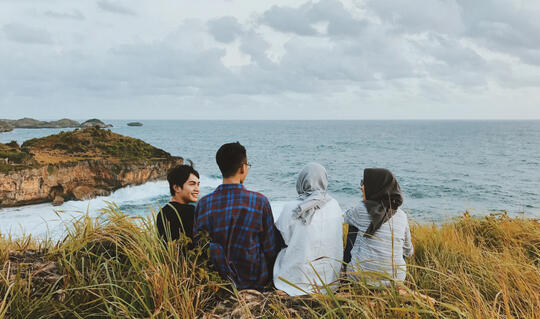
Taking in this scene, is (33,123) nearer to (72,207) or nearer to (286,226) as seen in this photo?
(72,207)

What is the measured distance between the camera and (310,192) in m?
2.89

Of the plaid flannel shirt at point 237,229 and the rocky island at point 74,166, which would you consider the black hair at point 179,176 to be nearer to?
the plaid flannel shirt at point 237,229

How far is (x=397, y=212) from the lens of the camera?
120 inches

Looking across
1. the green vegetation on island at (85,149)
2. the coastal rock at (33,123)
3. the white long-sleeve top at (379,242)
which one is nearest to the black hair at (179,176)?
the white long-sleeve top at (379,242)

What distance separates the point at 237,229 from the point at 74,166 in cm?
2393

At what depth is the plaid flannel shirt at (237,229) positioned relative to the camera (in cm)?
281

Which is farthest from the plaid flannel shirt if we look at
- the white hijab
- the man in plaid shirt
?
the white hijab

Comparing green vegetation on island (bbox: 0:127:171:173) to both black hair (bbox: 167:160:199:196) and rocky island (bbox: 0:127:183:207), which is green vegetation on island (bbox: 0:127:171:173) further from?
black hair (bbox: 167:160:199:196)

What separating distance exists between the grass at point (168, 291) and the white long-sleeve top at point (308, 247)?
0.22 m

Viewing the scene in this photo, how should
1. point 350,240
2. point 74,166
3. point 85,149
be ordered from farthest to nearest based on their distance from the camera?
point 85,149 < point 74,166 < point 350,240

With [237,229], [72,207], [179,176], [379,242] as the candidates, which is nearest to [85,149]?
[72,207]

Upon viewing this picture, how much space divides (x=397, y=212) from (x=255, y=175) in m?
33.6

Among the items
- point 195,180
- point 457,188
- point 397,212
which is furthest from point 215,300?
point 457,188

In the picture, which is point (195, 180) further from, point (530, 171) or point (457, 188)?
point (530, 171)
